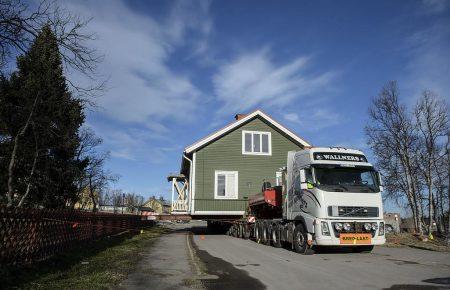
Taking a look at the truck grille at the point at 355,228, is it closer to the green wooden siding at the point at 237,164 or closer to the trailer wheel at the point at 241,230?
the trailer wheel at the point at 241,230

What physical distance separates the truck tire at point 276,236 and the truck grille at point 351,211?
4285 mm

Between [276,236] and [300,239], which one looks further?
[276,236]

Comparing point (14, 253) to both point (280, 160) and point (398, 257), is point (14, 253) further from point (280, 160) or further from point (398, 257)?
point (280, 160)

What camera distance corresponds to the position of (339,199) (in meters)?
13.8

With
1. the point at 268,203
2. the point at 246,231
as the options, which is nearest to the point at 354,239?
the point at 268,203

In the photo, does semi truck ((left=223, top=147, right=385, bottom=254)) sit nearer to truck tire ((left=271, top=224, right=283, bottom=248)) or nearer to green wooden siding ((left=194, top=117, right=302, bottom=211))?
truck tire ((left=271, top=224, right=283, bottom=248))

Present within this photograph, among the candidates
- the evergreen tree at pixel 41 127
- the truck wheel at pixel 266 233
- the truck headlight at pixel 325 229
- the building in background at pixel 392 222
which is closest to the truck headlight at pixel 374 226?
the truck headlight at pixel 325 229

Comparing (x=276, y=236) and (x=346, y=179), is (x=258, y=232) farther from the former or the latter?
(x=346, y=179)

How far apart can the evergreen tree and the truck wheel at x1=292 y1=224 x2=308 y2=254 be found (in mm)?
8669

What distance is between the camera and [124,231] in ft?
89.2

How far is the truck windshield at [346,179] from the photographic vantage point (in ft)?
46.5

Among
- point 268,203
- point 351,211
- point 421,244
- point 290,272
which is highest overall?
point 268,203

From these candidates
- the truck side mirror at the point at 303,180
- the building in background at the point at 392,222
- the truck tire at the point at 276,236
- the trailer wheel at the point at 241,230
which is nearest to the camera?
the truck side mirror at the point at 303,180

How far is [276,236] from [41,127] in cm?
1042
